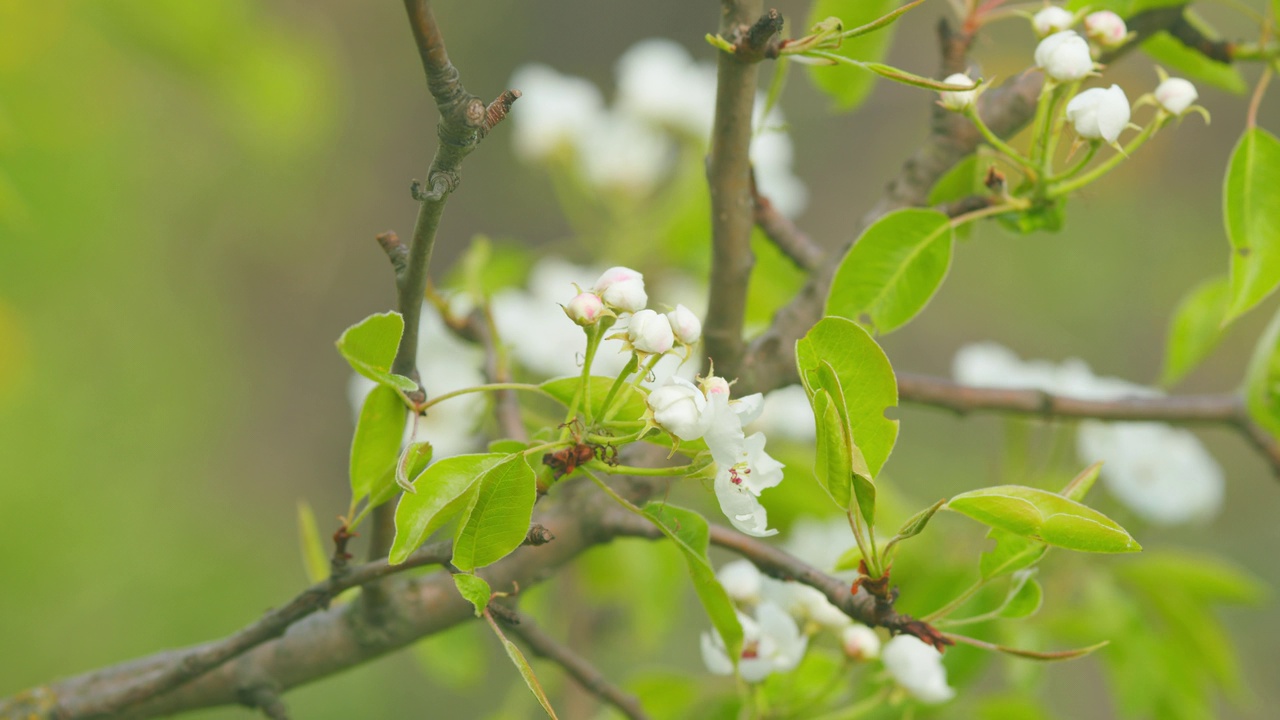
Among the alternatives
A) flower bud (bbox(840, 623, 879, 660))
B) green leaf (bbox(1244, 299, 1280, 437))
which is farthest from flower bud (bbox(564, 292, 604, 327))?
green leaf (bbox(1244, 299, 1280, 437))

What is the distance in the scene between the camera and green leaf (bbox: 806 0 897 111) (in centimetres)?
78

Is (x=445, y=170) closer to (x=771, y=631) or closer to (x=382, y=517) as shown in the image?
(x=382, y=517)

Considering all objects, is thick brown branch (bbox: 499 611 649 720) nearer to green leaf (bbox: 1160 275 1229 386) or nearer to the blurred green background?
green leaf (bbox: 1160 275 1229 386)

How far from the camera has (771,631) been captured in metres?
0.67

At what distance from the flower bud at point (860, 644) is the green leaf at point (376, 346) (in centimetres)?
34

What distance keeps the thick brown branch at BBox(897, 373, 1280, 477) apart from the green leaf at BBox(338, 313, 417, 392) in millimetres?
393

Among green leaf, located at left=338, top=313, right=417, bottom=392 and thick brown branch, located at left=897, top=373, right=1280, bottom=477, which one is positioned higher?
green leaf, located at left=338, top=313, right=417, bottom=392

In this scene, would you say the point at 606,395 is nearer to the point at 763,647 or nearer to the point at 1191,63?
the point at 763,647

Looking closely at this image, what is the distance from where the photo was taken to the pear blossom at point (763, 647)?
0.64m

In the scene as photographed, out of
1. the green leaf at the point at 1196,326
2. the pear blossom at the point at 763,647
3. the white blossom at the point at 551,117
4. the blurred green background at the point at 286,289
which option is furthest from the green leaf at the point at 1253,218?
the blurred green background at the point at 286,289

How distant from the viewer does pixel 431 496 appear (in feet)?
1.47

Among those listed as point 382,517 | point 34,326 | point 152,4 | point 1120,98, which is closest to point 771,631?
point 382,517

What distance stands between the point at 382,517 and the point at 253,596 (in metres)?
2.25

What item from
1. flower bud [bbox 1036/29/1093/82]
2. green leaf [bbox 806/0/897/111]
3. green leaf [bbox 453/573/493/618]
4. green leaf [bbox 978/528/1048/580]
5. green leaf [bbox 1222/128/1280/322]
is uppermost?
green leaf [bbox 806/0/897/111]
